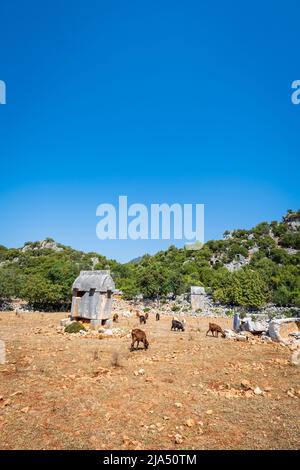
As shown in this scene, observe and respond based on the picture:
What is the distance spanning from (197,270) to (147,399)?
6052 cm

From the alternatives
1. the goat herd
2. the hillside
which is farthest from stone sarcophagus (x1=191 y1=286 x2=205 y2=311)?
the goat herd

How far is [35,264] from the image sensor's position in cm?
6438

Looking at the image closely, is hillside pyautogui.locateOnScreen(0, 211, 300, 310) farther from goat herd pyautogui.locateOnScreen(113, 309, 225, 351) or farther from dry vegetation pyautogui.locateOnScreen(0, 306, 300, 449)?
dry vegetation pyautogui.locateOnScreen(0, 306, 300, 449)

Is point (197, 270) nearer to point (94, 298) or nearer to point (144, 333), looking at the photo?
point (94, 298)

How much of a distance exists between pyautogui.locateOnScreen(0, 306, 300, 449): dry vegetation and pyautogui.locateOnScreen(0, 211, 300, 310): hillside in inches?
966

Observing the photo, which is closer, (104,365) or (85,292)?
(104,365)

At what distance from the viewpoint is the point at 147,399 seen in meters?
7.69

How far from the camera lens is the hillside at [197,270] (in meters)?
36.6

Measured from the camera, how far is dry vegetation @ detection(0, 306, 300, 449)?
5727 millimetres

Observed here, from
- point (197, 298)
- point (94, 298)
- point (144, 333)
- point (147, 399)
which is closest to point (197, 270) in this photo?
point (197, 298)

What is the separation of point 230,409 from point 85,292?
16.3 meters
